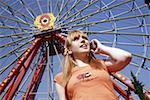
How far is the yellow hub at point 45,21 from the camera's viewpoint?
12.1 meters

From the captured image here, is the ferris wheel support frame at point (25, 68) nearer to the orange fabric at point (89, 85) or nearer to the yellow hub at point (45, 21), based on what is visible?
the yellow hub at point (45, 21)

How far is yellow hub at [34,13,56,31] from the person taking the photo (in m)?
12.1

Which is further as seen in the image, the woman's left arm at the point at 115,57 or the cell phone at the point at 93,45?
the cell phone at the point at 93,45

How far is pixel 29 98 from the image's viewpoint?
39.5ft

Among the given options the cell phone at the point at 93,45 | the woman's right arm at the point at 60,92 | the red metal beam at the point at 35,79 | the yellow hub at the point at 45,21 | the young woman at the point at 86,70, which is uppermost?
the cell phone at the point at 93,45

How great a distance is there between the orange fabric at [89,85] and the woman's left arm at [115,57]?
11 cm

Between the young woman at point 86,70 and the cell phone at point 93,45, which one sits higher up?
the cell phone at point 93,45

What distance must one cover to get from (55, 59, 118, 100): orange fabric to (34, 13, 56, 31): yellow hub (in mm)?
9900

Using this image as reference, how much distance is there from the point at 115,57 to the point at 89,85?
1.01 feet

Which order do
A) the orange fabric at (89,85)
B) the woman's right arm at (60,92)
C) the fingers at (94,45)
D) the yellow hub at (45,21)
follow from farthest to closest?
the yellow hub at (45,21) → the fingers at (94,45) → the woman's right arm at (60,92) → the orange fabric at (89,85)

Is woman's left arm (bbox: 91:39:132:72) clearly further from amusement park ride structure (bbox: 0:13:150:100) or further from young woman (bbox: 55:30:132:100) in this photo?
amusement park ride structure (bbox: 0:13:150:100)

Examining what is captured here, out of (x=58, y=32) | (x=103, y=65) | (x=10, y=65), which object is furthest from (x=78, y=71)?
(x=10, y=65)

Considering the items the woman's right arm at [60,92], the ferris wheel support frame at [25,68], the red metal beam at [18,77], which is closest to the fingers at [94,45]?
the woman's right arm at [60,92]

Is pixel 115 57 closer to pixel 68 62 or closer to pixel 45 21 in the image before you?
pixel 68 62
